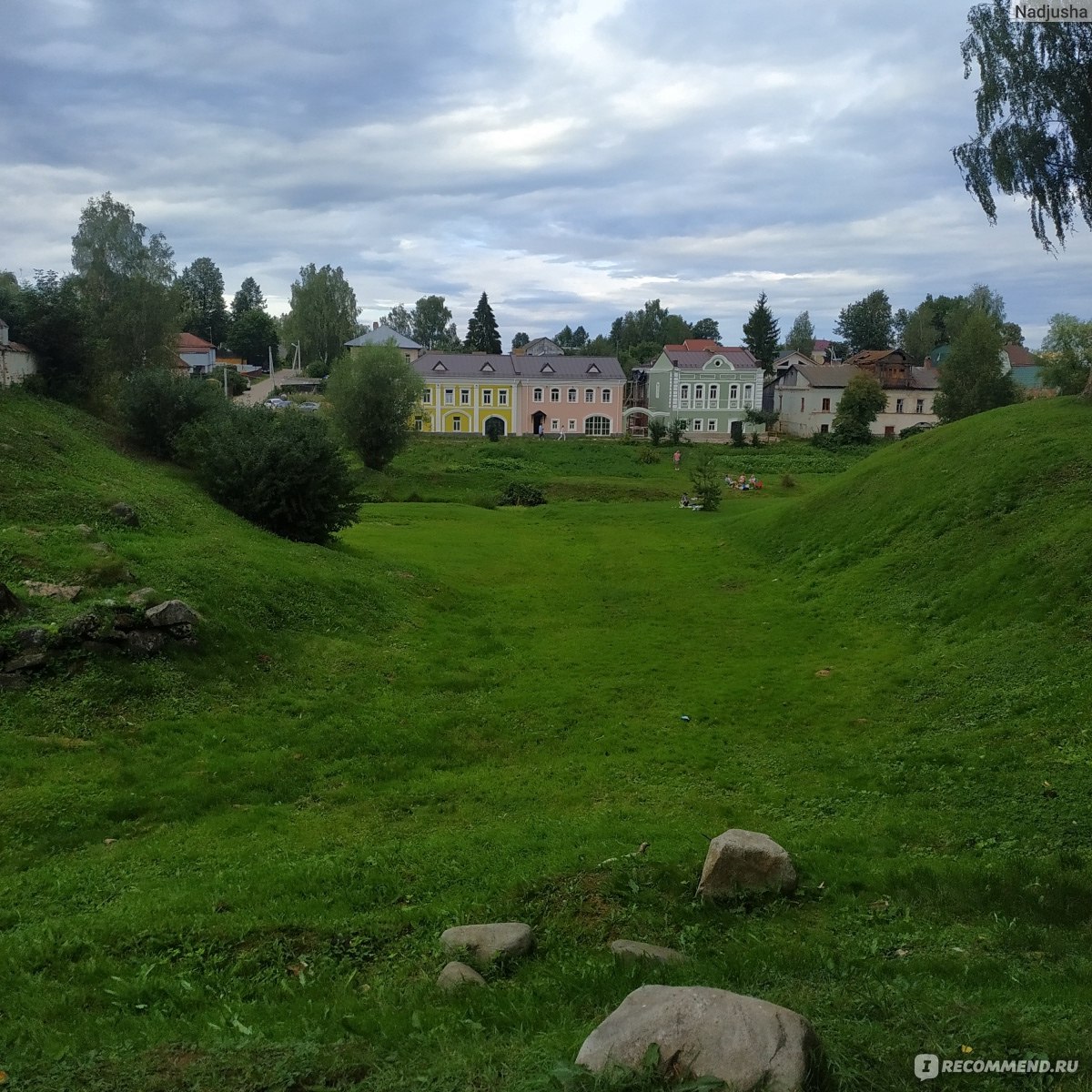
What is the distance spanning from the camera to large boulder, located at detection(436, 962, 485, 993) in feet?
23.2

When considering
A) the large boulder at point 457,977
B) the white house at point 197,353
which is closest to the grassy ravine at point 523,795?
the large boulder at point 457,977

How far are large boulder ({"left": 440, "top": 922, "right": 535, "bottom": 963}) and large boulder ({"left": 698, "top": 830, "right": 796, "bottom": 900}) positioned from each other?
79.2 inches

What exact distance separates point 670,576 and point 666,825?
1824 centimetres

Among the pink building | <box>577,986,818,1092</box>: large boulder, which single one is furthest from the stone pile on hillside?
the pink building

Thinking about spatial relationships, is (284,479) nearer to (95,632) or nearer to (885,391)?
(95,632)

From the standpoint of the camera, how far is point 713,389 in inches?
3501

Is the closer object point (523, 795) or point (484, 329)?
point (523, 795)

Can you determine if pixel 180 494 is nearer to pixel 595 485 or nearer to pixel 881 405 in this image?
pixel 595 485

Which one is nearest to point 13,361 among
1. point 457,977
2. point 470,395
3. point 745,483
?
point 457,977

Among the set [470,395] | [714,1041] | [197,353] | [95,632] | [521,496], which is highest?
[197,353]

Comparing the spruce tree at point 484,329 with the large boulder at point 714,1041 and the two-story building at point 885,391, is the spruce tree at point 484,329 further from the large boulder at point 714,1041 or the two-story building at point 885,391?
the large boulder at point 714,1041

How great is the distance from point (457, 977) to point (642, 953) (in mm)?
1612

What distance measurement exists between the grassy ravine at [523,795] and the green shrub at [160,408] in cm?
592

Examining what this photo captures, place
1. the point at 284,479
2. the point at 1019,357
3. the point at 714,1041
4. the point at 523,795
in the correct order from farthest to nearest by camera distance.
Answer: the point at 1019,357 → the point at 284,479 → the point at 523,795 → the point at 714,1041
